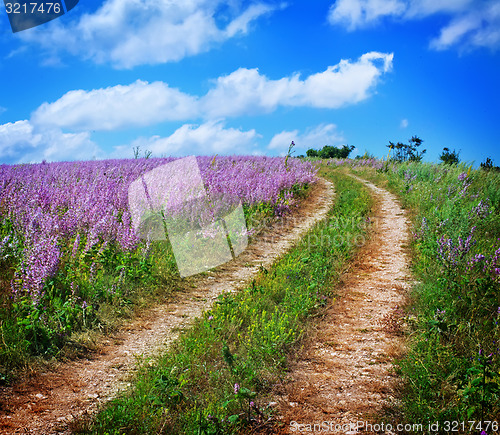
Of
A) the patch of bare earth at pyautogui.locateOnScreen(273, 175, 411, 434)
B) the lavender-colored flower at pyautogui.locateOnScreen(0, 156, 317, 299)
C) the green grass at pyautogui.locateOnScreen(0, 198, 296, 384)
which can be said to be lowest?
the patch of bare earth at pyautogui.locateOnScreen(273, 175, 411, 434)

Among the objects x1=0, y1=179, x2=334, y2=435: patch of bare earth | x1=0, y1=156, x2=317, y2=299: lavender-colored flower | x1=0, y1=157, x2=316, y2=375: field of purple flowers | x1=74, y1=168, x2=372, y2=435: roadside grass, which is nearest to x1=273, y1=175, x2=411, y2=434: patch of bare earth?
x1=74, y1=168, x2=372, y2=435: roadside grass

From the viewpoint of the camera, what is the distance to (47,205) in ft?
27.0

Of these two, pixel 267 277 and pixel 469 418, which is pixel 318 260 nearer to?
pixel 267 277

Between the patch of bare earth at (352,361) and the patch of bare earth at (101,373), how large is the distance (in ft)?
5.92

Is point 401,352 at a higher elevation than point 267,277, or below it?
below

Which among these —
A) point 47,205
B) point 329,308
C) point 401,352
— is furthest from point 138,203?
point 401,352

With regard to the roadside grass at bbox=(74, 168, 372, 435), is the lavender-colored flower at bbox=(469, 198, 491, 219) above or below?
above

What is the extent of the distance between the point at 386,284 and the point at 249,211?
519cm

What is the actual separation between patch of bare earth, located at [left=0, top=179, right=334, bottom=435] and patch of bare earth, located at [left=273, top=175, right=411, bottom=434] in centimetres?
180

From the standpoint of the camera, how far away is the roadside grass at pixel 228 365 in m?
3.06

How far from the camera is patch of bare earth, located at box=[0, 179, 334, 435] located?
3.18m

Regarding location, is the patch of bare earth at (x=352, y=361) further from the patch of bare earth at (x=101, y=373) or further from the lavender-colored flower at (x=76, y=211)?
the lavender-colored flower at (x=76, y=211)

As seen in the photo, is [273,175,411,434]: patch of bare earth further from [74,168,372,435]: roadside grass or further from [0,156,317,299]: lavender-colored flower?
[0,156,317,299]: lavender-colored flower

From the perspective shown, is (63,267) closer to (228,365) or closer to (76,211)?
(76,211)
